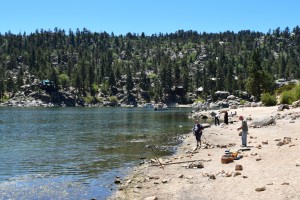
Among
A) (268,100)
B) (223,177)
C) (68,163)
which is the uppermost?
(268,100)

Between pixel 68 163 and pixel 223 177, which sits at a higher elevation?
pixel 223 177

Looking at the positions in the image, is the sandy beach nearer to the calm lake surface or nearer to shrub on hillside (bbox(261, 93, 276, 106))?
the calm lake surface

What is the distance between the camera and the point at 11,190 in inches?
834

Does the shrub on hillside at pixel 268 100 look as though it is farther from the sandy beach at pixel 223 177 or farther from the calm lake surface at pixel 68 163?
the sandy beach at pixel 223 177

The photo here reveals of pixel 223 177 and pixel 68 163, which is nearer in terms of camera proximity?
pixel 223 177

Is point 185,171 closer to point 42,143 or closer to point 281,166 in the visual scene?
point 281,166

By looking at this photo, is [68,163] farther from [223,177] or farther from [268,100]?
[268,100]

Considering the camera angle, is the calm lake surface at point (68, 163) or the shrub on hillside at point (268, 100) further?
the shrub on hillside at point (268, 100)

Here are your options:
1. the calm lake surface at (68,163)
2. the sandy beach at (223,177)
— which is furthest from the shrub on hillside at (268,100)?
the sandy beach at (223,177)

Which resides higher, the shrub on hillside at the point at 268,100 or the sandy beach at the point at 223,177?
the shrub on hillside at the point at 268,100

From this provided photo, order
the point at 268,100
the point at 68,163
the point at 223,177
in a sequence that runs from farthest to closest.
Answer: the point at 268,100 → the point at 68,163 → the point at 223,177

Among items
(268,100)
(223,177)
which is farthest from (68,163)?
(268,100)

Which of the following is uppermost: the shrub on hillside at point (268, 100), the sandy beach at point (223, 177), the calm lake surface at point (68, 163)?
the shrub on hillside at point (268, 100)

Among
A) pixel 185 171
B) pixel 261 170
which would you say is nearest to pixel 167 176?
pixel 185 171
